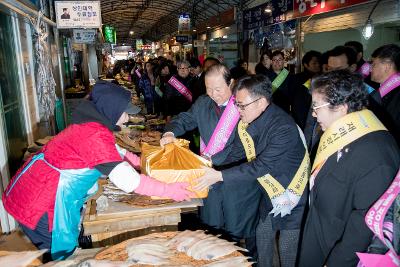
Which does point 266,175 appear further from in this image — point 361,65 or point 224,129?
point 361,65

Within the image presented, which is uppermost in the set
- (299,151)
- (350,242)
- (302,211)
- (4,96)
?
(4,96)

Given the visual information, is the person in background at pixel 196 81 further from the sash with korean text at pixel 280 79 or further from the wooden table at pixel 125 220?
the wooden table at pixel 125 220

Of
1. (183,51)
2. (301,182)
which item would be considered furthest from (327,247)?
(183,51)

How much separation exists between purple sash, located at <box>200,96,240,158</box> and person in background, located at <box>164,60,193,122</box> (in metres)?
3.53

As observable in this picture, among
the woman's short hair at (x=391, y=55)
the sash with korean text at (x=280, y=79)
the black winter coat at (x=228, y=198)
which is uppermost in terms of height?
the woman's short hair at (x=391, y=55)

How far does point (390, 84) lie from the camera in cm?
383

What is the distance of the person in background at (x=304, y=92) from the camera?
17.0 feet

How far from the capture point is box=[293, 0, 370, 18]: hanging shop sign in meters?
7.93

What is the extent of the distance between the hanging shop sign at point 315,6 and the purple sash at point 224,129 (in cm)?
577

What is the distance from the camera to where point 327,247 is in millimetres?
2168

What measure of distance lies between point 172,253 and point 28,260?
844 mm

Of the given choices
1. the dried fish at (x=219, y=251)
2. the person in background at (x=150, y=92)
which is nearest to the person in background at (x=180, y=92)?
the person in background at (x=150, y=92)

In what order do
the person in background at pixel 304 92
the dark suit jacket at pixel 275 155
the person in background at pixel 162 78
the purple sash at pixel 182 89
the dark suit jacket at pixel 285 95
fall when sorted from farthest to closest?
the person in background at pixel 162 78, the purple sash at pixel 182 89, the dark suit jacket at pixel 285 95, the person in background at pixel 304 92, the dark suit jacket at pixel 275 155

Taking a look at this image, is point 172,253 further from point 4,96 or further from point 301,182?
point 4,96
